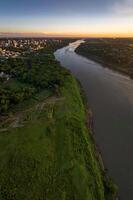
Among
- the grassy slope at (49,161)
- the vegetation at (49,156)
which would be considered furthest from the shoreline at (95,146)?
the grassy slope at (49,161)

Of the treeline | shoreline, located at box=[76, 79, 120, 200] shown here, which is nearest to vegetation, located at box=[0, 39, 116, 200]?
shoreline, located at box=[76, 79, 120, 200]

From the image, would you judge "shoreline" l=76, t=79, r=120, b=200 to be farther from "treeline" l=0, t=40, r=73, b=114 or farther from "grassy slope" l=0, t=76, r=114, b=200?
"treeline" l=0, t=40, r=73, b=114

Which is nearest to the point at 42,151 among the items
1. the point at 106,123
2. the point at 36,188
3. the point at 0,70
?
the point at 36,188

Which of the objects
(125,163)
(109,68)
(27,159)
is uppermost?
(27,159)

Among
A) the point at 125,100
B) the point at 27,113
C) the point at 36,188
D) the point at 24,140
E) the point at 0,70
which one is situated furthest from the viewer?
the point at 0,70

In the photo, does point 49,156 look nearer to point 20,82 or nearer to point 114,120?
point 114,120

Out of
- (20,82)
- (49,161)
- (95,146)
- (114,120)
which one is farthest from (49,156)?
(20,82)

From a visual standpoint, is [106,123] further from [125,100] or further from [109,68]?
[109,68]

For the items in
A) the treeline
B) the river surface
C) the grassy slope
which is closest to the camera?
the grassy slope
